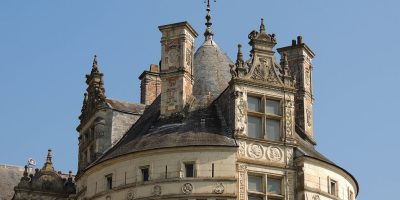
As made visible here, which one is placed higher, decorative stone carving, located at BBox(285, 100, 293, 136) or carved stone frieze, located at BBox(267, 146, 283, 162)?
decorative stone carving, located at BBox(285, 100, 293, 136)

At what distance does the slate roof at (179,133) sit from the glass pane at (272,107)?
78.3 inches

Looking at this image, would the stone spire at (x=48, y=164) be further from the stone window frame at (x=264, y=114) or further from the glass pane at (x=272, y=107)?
the glass pane at (x=272, y=107)

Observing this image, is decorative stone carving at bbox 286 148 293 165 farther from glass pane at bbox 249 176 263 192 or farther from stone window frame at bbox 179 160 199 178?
stone window frame at bbox 179 160 199 178

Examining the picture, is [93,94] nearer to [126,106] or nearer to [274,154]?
[126,106]

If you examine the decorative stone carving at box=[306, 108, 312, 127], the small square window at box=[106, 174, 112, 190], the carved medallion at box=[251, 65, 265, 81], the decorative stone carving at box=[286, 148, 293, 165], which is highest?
the carved medallion at box=[251, 65, 265, 81]

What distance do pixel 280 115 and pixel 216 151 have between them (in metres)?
3.53

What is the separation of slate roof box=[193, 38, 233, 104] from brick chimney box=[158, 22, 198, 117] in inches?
26.7

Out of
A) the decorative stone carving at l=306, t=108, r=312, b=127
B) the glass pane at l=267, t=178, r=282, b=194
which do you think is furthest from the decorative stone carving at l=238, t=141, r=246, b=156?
the decorative stone carving at l=306, t=108, r=312, b=127

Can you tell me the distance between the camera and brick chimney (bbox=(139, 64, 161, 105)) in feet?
171

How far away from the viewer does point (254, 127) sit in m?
41.1

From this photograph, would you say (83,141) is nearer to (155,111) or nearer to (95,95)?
(95,95)

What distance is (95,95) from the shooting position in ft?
156

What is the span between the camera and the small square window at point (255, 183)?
131 feet

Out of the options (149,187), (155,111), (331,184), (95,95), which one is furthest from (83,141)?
(331,184)
